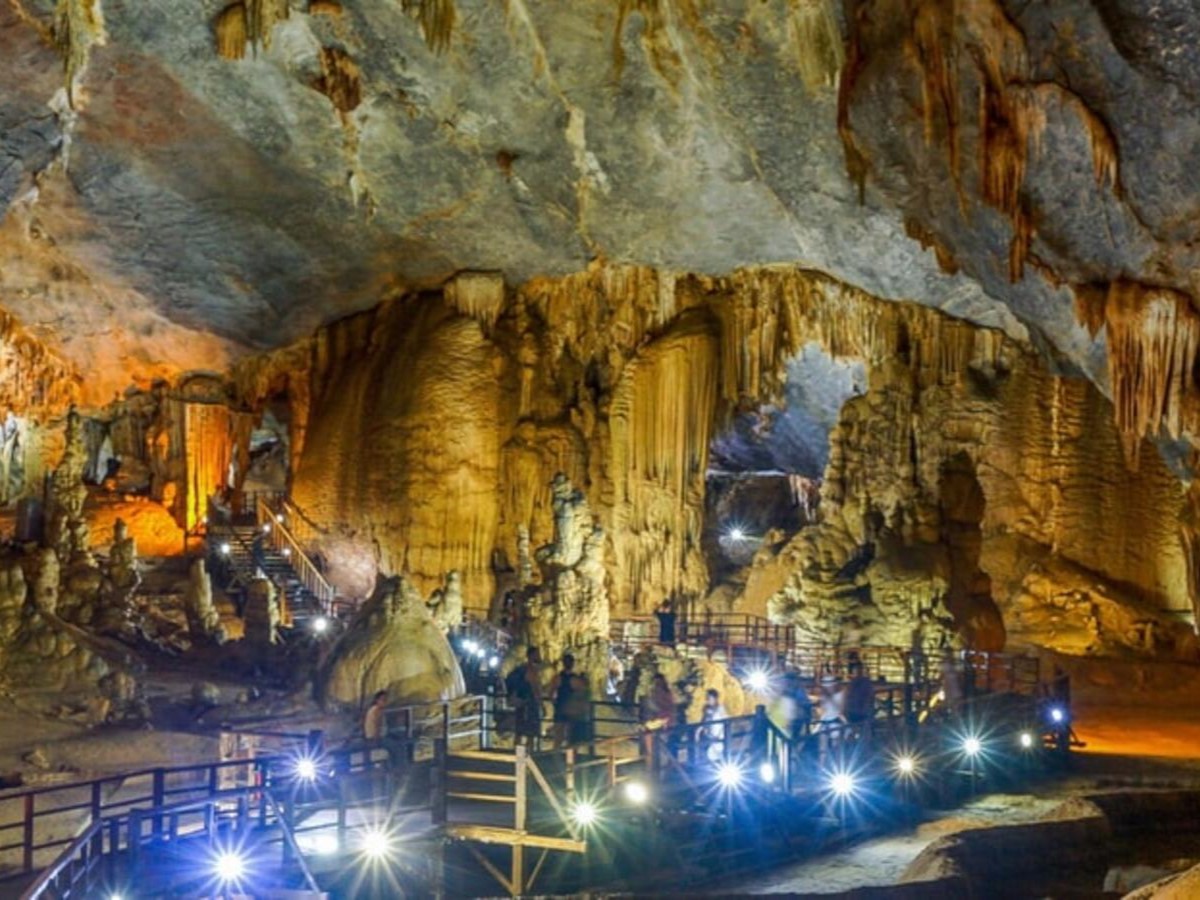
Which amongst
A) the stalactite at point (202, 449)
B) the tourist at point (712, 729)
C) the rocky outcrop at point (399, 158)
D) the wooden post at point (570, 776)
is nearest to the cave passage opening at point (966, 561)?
the rocky outcrop at point (399, 158)

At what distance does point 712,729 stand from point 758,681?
2139mm

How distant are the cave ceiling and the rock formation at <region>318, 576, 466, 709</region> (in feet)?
21.6

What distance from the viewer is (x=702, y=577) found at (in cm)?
2283

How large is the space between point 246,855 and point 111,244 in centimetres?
1587

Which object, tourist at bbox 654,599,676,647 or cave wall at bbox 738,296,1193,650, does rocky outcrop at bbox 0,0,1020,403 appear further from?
tourist at bbox 654,599,676,647

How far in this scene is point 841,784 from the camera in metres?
11.8

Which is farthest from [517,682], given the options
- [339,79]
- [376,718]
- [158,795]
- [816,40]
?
[339,79]

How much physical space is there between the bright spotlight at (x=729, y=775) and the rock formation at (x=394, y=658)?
3469 mm

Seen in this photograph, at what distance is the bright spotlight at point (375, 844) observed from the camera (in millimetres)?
9281

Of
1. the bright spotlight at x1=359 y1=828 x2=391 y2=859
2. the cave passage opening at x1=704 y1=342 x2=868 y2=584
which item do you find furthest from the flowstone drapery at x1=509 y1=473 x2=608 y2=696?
the cave passage opening at x1=704 y1=342 x2=868 y2=584

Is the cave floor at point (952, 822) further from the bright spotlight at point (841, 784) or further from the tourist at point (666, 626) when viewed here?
the tourist at point (666, 626)

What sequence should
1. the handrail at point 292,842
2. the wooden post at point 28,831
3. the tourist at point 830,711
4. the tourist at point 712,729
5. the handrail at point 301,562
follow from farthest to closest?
the handrail at point 301,562, the tourist at point 830,711, the tourist at point 712,729, the wooden post at point 28,831, the handrail at point 292,842

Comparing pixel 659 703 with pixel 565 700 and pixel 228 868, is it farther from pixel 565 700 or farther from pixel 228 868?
pixel 228 868

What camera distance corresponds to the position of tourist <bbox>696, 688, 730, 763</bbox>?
1141cm
